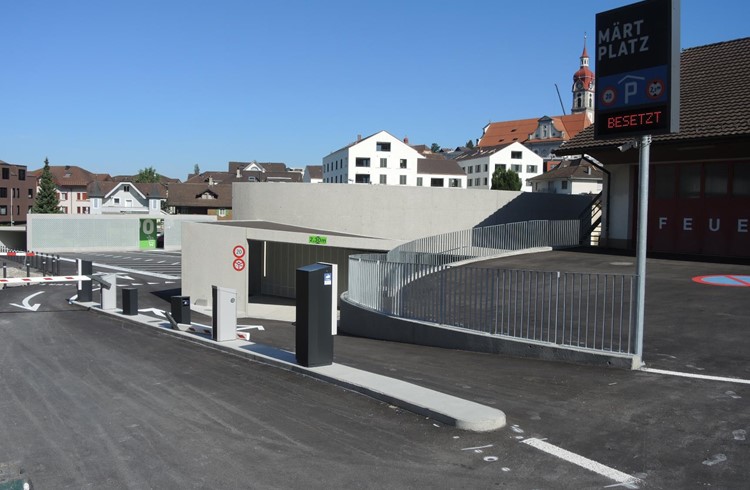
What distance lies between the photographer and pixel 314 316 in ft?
31.8

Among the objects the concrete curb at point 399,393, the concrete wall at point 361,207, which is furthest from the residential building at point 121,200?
the concrete curb at point 399,393

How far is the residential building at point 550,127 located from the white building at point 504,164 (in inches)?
835

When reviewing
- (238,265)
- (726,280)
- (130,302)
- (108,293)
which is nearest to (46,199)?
(238,265)

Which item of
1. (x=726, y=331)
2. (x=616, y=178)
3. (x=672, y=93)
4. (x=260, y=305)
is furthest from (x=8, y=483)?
(x=616, y=178)

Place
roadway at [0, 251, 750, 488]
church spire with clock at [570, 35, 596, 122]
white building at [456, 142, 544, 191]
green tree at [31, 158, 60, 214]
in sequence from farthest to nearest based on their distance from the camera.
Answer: church spire with clock at [570, 35, 596, 122] < white building at [456, 142, 544, 191] < green tree at [31, 158, 60, 214] < roadway at [0, 251, 750, 488]

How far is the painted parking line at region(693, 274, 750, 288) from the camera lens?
1669cm

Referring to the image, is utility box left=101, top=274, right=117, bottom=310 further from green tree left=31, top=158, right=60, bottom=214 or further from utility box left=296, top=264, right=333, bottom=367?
green tree left=31, top=158, right=60, bottom=214

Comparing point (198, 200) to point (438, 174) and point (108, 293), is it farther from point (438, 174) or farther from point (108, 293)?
point (108, 293)

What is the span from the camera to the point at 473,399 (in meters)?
8.20

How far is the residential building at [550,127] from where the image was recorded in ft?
463

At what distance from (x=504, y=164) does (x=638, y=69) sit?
95.8 m

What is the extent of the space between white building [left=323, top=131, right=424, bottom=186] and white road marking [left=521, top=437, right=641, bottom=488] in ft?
281

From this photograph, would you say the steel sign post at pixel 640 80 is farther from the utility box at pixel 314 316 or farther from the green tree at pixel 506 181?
the green tree at pixel 506 181

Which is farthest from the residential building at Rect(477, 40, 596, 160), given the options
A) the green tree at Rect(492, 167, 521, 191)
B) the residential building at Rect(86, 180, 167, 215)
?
the residential building at Rect(86, 180, 167, 215)
